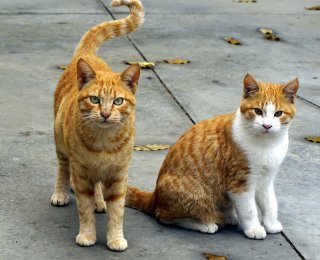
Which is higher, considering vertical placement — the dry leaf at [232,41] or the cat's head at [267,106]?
the cat's head at [267,106]

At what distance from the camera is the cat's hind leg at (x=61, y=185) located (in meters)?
5.35

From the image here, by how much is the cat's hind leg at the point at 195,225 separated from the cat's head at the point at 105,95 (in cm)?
84

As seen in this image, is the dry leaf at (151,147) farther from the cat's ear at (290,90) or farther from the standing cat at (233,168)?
the cat's ear at (290,90)

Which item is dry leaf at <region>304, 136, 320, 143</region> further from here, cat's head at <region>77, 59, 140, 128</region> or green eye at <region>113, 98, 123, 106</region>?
green eye at <region>113, 98, 123, 106</region>

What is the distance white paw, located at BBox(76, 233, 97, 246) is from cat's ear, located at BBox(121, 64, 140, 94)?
0.91m

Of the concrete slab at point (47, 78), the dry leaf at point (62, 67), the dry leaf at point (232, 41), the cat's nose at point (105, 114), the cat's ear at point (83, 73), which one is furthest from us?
the dry leaf at point (232, 41)

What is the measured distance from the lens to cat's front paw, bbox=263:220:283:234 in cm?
504

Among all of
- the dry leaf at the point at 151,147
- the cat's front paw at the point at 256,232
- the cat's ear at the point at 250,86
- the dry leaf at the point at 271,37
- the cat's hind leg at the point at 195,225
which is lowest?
the dry leaf at the point at 271,37

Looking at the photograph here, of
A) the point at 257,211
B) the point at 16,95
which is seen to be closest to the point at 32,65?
the point at 16,95

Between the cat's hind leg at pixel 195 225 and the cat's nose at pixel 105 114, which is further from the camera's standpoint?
the cat's hind leg at pixel 195 225

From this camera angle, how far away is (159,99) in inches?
301

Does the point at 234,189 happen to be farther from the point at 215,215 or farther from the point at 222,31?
the point at 222,31

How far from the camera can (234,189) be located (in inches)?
192

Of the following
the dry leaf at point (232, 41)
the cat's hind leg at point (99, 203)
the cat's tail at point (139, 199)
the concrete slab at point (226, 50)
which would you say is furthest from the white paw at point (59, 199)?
the dry leaf at point (232, 41)
